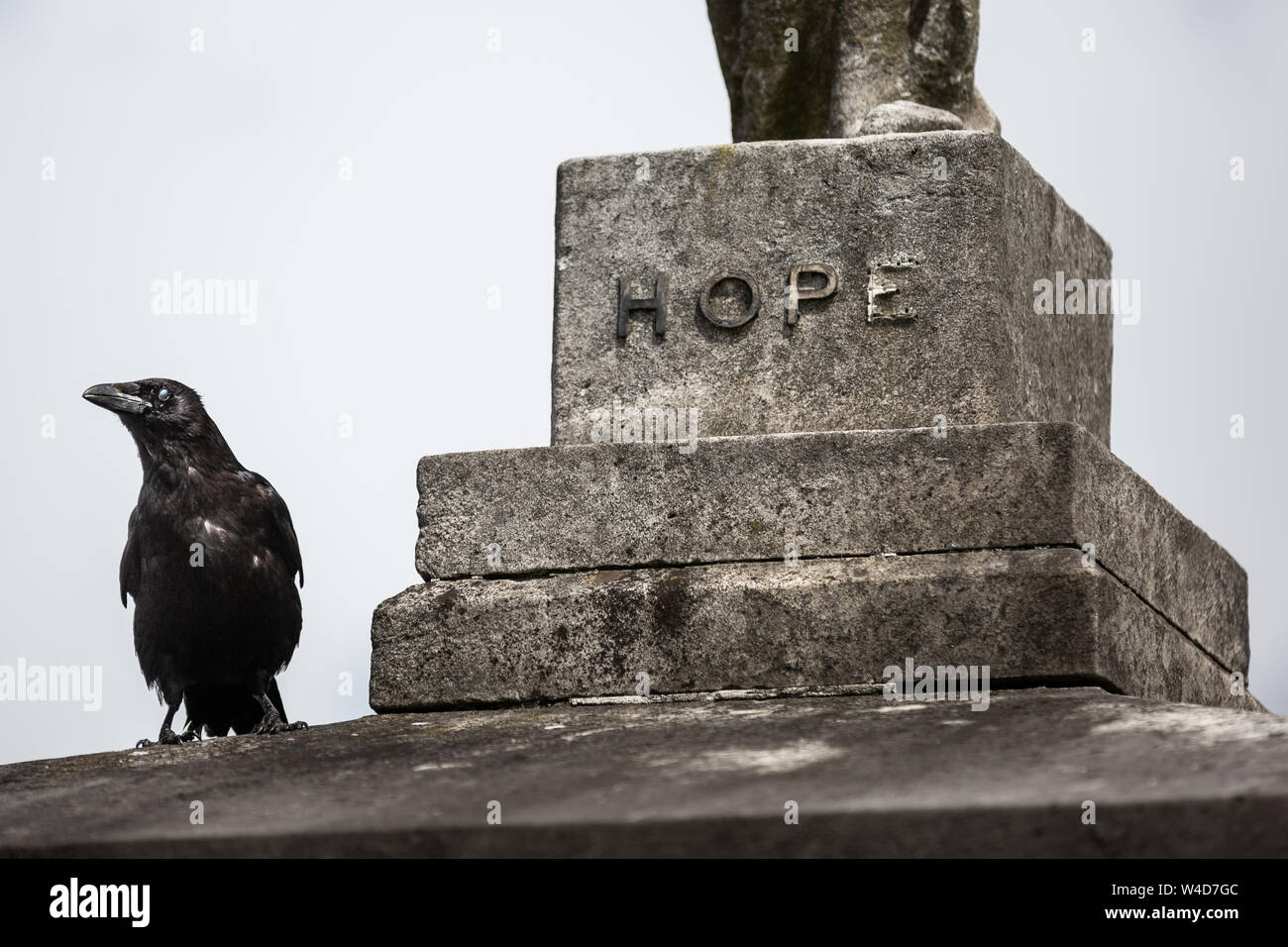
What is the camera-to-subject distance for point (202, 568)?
5504 millimetres

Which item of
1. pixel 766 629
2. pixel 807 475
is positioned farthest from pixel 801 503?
pixel 766 629

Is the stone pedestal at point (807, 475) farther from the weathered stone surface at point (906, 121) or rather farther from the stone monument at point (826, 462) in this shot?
the weathered stone surface at point (906, 121)

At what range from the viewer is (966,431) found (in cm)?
483

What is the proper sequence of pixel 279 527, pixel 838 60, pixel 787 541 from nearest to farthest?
pixel 787 541 < pixel 279 527 < pixel 838 60

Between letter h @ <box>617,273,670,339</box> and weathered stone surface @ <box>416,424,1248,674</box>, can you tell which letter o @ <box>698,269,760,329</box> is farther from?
weathered stone surface @ <box>416,424,1248,674</box>

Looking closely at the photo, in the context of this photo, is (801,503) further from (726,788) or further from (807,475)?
(726,788)

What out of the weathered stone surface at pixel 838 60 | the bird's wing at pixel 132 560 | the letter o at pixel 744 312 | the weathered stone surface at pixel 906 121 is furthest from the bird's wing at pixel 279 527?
the weathered stone surface at pixel 906 121

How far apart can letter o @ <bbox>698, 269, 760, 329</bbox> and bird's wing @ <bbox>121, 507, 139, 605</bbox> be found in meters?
1.74

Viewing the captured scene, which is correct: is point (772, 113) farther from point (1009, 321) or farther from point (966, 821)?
point (966, 821)

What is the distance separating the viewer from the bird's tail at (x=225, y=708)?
226 inches

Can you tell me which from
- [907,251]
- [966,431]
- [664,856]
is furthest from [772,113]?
[664,856]

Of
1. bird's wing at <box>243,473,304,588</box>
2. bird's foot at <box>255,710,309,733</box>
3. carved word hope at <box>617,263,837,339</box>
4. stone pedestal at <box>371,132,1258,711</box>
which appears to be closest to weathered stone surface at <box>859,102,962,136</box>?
stone pedestal at <box>371,132,1258,711</box>

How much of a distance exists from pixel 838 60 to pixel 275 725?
2543mm
